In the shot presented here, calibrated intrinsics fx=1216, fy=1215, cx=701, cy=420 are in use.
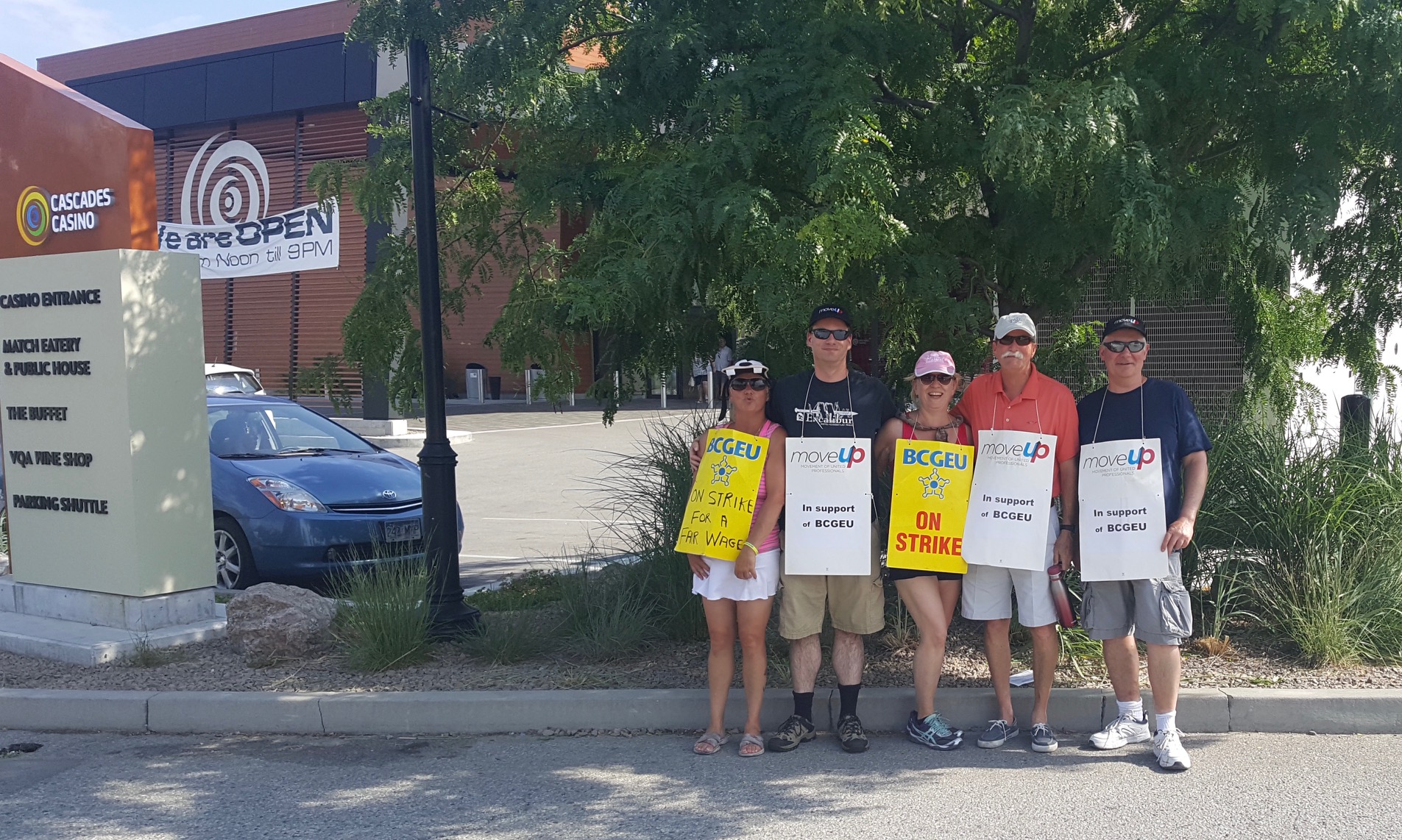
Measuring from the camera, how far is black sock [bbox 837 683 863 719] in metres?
5.58

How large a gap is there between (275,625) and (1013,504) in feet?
13.6

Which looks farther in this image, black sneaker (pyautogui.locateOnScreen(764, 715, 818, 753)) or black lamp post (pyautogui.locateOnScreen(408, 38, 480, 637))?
black lamp post (pyautogui.locateOnScreen(408, 38, 480, 637))

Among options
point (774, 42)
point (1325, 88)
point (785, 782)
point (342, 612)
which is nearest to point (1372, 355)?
point (1325, 88)

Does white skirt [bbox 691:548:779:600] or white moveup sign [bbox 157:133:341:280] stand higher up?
white moveup sign [bbox 157:133:341:280]

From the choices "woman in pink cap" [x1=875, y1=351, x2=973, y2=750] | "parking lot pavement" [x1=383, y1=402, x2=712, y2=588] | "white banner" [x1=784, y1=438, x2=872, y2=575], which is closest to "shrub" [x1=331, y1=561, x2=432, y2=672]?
"parking lot pavement" [x1=383, y1=402, x2=712, y2=588]

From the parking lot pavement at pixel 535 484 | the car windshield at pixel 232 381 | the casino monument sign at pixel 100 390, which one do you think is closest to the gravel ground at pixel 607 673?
the casino monument sign at pixel 100 390

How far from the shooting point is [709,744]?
5551 mm

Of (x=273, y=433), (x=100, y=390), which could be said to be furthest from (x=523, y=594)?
(x=273, y=433)

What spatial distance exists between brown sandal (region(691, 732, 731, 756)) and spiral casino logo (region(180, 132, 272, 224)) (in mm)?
26516

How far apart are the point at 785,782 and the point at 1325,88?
436 centimetres

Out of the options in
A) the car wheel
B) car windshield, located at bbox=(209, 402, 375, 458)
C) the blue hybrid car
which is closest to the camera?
the blue hybrid car

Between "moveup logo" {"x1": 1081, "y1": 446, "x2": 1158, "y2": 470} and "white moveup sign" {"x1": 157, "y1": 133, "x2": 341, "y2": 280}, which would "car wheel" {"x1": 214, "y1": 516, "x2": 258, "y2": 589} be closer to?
"moveup logo" {"x1": 1081, "y1": 446, "x2": 1158, "y2": 470}

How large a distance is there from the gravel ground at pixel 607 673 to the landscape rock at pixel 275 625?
0.28ft

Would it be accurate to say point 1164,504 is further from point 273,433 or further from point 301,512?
point 273,433
